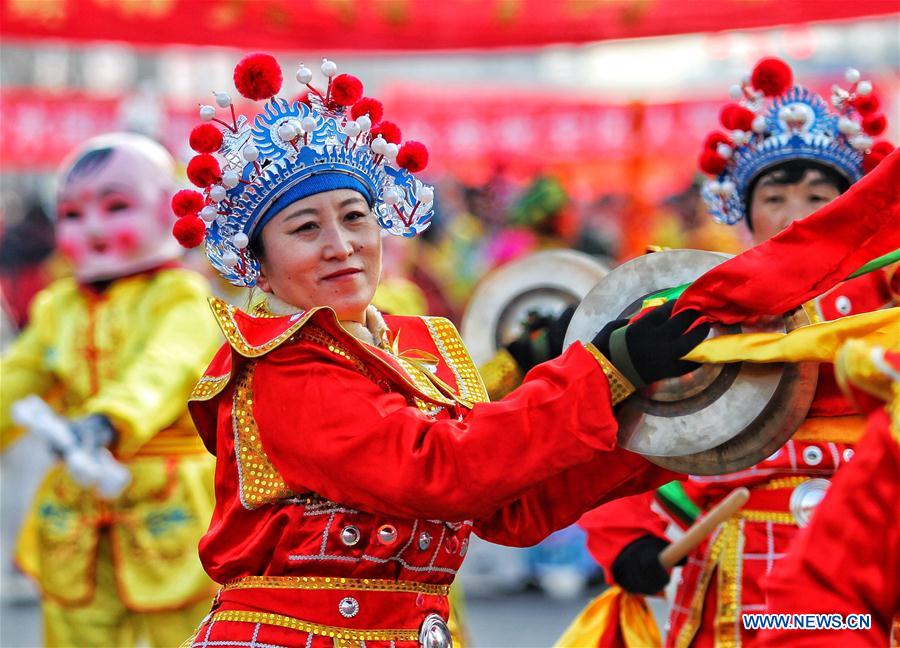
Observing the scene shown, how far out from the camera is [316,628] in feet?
9.82

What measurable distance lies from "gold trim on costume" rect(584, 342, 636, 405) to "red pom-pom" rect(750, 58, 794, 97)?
1.68 metres

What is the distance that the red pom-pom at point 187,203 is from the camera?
319 centimetres

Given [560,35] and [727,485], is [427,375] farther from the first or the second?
[560,35]

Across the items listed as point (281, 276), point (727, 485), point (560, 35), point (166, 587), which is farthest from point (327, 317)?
point (560, 35)

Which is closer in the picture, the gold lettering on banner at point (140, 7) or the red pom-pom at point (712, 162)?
the red pom-pom at point (712, 162)

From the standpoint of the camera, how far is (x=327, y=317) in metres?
2.99

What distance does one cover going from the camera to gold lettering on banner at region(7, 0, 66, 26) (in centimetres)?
831

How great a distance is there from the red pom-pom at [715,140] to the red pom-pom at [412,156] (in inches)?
52.1

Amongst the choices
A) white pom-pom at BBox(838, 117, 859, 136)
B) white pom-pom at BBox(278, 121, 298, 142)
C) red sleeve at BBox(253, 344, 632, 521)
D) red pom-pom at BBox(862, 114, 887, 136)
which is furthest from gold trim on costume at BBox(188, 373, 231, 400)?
red pom-pom at BBox(862, 114, 887, 136)

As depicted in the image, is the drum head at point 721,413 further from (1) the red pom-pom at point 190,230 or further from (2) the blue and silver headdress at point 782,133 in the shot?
(2) the blue and silver headdress at point 782,133

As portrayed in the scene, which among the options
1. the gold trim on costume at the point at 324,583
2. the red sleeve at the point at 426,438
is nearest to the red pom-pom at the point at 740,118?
the red sleeve at the point at 426,438

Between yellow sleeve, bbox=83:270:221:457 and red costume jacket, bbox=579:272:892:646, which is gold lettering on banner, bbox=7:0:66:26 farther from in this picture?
red costume jacket, bbox=579:272:892:646

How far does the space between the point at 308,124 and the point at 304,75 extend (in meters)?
0.13

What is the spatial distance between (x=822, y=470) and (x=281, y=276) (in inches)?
58.5
